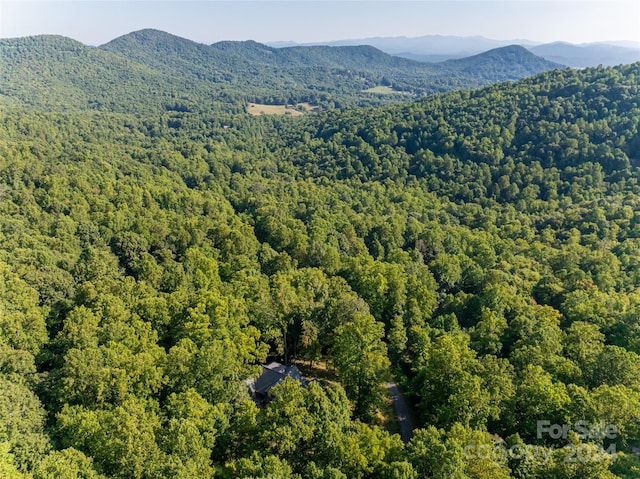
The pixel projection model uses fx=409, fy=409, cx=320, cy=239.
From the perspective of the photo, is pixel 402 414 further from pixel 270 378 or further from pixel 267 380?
pixel 267 380

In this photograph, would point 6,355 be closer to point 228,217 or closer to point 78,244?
point 78,244

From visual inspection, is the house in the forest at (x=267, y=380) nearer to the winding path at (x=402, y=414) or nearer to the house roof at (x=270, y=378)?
the house roof at (x=270, y=378)

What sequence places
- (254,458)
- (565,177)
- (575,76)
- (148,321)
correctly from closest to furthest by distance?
(254,458), (148,321), (565,177), (575,76)

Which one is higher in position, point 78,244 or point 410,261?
point 78,244

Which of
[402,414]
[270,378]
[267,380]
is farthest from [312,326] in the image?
[402,414]

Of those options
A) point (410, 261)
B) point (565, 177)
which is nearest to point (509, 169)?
point (565, 177)

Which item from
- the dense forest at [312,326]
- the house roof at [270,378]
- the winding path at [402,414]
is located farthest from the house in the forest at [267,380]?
the winding path at [402,414]

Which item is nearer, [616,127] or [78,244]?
[78,244]
